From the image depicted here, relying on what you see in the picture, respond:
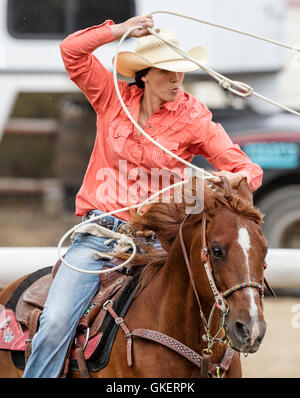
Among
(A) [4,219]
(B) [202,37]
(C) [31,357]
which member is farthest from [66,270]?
(A) [4,219]

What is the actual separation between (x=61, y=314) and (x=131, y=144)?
895 mm

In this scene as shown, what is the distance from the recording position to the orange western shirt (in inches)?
141

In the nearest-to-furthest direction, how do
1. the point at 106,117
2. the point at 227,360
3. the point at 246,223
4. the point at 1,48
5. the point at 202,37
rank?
1. the point at 246,223
2. the point at 227,360
3. the point at 106,117
4. the point at 202,37
5. the point at 1,48

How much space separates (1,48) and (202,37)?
2.45 meters

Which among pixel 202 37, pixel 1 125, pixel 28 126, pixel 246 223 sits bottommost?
pixel 28 126

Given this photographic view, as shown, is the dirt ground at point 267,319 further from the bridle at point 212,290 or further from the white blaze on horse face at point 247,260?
the white blaze on horse face at point 247,260

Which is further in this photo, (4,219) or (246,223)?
(4,219)

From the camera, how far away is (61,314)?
3.38 m

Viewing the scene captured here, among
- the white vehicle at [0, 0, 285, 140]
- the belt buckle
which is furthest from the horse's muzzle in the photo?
the white vehicle at [0, 0, 285, 140]

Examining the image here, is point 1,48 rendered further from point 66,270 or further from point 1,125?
point 66,270

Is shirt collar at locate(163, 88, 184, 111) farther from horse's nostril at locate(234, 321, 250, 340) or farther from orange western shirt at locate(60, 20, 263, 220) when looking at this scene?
horse's nostril at locate(234, 321, 250, 340)

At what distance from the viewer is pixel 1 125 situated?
9.29 meters

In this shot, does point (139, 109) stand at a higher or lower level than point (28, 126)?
higher

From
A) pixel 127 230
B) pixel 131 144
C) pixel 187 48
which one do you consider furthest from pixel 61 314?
pixel 187 48
